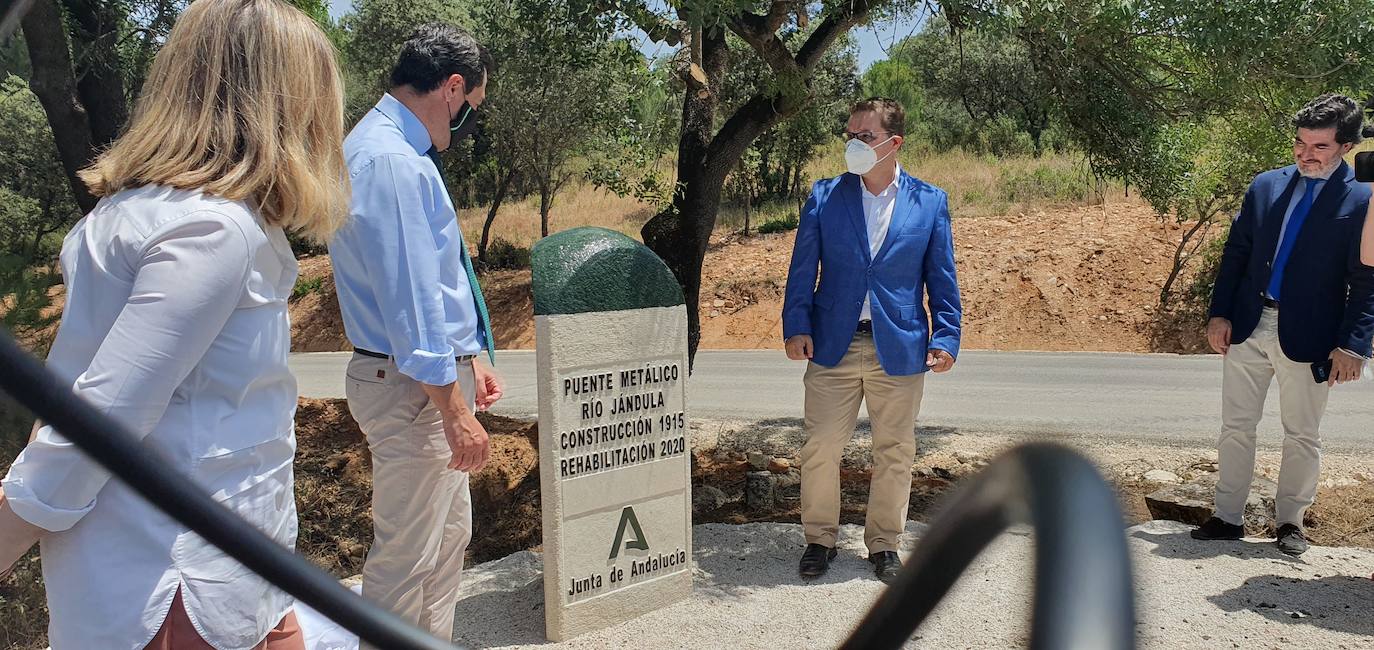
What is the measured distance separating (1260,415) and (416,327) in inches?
163

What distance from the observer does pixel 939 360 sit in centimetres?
464

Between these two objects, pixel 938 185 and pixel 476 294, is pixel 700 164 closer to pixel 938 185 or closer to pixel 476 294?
pixel 476 294

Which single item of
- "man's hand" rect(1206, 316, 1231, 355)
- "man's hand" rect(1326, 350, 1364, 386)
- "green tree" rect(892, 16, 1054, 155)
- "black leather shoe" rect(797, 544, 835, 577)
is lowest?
"black leather shoe" rect(797, 544, 835, 577)

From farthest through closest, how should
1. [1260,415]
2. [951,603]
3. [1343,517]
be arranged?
1. [1343,517]
2. [1260,415]
3. [951,603]

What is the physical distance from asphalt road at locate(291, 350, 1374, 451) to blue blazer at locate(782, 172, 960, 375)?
3603mm

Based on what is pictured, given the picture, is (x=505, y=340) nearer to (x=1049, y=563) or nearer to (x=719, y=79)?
(x=719, y=79)

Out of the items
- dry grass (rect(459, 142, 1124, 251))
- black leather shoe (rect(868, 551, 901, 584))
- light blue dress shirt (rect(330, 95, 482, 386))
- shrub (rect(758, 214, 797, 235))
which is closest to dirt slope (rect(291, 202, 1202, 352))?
dry grass (rect(459, 142, 1124, 251))

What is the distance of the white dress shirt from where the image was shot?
15.2 ft

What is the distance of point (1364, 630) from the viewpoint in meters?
4.18

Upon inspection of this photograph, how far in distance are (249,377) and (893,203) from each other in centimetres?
344

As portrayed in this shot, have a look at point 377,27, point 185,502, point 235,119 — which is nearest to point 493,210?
point 377,27

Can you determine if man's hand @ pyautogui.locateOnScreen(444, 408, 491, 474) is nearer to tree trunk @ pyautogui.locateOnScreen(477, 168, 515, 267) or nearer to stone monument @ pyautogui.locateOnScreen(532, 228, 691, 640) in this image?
stone monument @ pyautogui.locateOnScreen(532, 228, 691, 640)

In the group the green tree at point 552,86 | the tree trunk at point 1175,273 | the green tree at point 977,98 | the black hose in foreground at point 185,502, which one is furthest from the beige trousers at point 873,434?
the green tree at point 977,98

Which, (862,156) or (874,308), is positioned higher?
(862,156)
